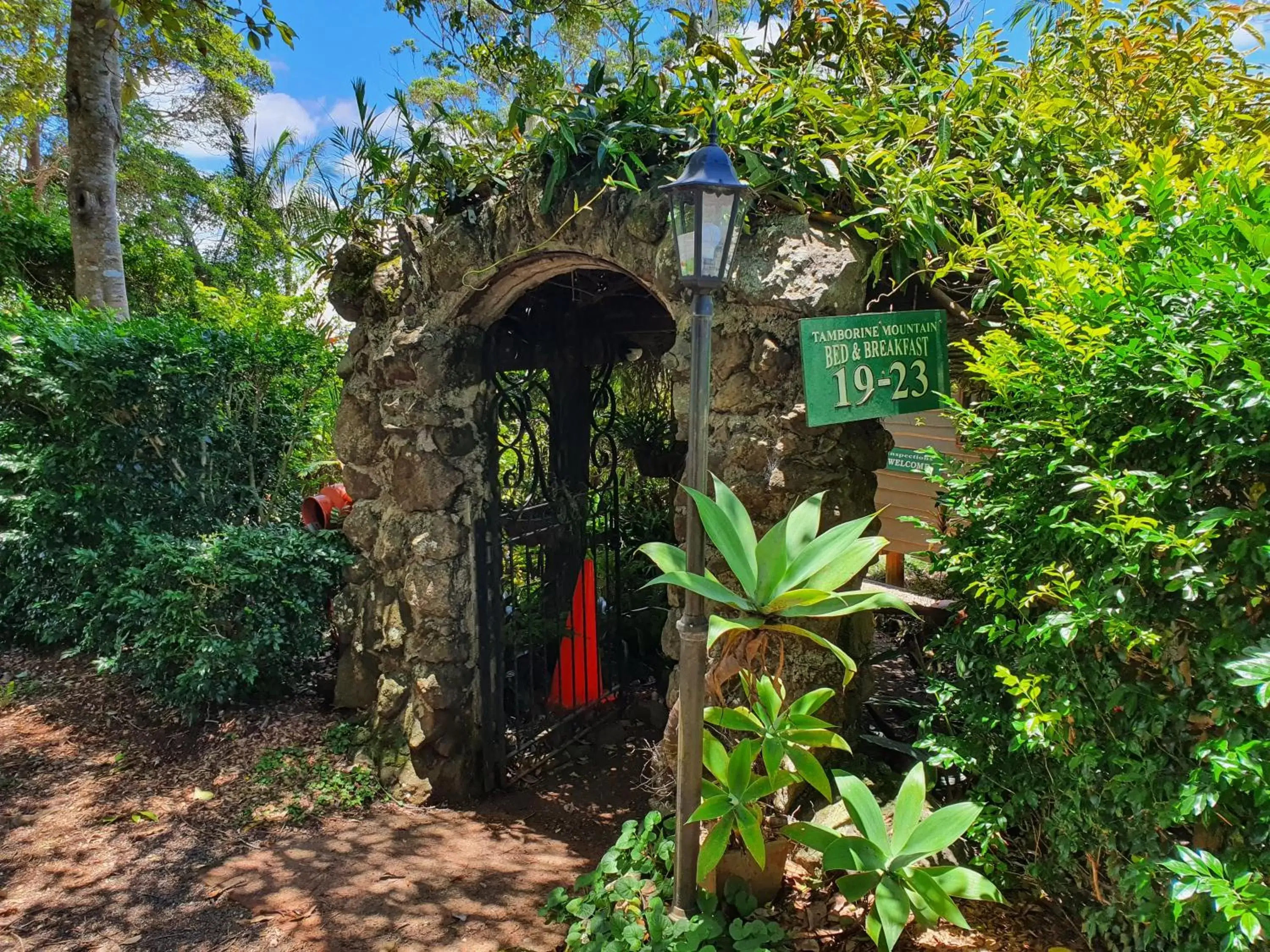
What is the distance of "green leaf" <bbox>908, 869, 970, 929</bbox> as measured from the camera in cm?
165

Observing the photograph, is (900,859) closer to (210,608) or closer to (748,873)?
(748,873)

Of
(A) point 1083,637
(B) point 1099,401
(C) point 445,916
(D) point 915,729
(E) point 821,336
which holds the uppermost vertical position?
(E) point 821,336

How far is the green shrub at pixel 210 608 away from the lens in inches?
152

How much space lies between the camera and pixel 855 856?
5.73ft

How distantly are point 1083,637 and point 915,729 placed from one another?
1407 millimetres

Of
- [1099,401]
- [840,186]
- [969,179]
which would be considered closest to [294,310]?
[840,186]

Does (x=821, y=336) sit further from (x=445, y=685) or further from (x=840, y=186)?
(x=445, y=685)

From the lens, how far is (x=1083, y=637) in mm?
1692

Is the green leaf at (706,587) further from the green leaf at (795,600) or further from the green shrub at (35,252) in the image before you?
the green shrub at (35,252)

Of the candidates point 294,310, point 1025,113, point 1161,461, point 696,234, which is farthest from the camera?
point 294,310

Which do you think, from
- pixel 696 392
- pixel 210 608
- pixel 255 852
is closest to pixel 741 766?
pixel 696 392

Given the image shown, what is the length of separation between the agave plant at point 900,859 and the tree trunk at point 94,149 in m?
5.98

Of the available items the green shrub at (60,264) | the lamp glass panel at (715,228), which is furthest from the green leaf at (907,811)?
the green shrub at (60,264)

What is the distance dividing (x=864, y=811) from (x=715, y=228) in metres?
1.54
